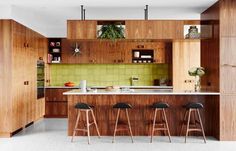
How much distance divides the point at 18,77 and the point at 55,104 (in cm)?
291

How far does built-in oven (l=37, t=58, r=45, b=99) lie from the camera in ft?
30.8

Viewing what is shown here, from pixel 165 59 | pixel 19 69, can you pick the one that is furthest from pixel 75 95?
pixel 165 59

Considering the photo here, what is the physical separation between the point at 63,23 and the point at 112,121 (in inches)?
168

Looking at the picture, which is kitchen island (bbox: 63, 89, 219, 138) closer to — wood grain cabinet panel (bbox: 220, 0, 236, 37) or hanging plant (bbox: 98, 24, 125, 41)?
hanging plant (bbox: 98, 24, 125, 41)

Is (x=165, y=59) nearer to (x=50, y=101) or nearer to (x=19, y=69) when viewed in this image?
(x=50, y=101)

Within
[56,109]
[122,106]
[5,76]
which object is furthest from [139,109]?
[56,109]

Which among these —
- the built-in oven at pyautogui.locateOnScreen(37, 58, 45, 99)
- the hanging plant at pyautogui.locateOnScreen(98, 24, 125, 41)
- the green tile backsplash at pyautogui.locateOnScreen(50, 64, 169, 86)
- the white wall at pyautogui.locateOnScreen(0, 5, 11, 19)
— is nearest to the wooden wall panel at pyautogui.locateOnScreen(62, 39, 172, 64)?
the green tile backsplash at pyautogui.locateOnScreen(50, 64, 169, 86)

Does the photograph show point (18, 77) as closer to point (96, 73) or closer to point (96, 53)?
point (96, 53)

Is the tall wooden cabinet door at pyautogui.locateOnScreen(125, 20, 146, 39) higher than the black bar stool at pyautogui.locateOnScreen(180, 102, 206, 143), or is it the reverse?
the tall wooden cabinet door at pyautogui.locateOnScreen(125, 20, 146, 39)

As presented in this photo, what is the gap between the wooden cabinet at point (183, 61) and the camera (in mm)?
9977

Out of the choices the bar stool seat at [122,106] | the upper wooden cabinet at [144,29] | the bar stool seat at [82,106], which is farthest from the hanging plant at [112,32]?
the bar stool seat at [82,106]

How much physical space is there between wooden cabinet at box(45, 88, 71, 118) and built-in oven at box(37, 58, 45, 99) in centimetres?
32

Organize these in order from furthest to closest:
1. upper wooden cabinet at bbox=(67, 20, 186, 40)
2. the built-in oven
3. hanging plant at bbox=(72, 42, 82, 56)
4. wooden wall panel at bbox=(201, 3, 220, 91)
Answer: hanging plant at bbox=(72, 42, 82, 56) < the built-in oven < upper wooden cabinet at bbox=(67, 20, 186, 40) < wooden wall panel at bbox=(201, 3, 220, 91)

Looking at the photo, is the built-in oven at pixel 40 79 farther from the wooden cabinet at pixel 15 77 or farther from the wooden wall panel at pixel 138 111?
the wooden wall panel at pixel 138 111
